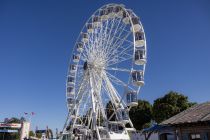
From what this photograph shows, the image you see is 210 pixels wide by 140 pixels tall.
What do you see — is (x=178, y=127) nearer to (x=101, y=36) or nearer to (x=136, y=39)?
(x=136, y=39)

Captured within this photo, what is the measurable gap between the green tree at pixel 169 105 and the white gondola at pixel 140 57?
24858 millimetres

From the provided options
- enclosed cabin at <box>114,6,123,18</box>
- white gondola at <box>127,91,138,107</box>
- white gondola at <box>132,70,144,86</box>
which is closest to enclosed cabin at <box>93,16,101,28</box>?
enclosed cabin at <box>114,6,123,18</box>

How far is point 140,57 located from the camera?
2670cm

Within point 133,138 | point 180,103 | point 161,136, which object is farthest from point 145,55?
point 180,103

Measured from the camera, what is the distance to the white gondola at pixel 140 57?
Answer: 2663cm

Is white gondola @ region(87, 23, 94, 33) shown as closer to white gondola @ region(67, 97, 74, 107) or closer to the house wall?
white gondola @ region(67, 97, 74, 107)

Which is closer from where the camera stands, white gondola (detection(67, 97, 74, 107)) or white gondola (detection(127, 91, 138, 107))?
white gondola (detection(127, 91, 138, 107))

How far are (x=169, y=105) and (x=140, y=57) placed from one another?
25.4 meters

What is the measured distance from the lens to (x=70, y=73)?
1420 inches

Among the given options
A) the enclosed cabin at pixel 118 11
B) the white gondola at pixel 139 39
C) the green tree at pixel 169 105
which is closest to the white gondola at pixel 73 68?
the enclosed cabin at pixel 118 11

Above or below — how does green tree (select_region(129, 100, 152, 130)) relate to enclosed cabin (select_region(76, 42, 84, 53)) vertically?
below

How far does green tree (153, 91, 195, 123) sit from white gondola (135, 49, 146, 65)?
24.9 m

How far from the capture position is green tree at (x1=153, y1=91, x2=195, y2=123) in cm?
4906

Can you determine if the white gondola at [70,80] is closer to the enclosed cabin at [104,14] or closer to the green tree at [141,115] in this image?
the enclosed cabin at [104,14]
